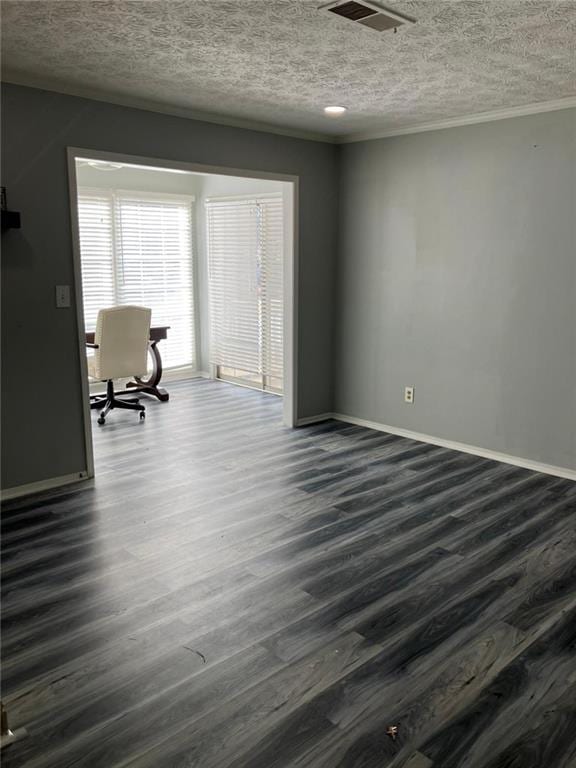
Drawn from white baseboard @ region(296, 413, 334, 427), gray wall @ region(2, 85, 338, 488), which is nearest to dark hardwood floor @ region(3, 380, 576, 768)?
gray wall @ region(2, 85, 338, 488)

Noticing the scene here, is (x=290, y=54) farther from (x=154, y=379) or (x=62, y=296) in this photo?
(x=154, y=379)

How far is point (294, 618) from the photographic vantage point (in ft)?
8.26

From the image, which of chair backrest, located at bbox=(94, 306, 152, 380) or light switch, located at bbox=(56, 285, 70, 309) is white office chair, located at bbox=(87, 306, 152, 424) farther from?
light switch, located at bbox=(56, 285, 70, 309)

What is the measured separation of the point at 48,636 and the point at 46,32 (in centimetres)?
247

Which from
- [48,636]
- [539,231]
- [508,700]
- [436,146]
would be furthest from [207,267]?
[508,700]

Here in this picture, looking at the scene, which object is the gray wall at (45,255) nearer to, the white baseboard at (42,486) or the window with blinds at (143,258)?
the white baseboard at (42,486)

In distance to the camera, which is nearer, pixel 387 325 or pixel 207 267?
pixel 387 325

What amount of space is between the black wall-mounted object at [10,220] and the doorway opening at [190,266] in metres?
2.40

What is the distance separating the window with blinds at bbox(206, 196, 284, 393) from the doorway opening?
0.01 meters

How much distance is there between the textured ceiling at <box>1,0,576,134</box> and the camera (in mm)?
2438

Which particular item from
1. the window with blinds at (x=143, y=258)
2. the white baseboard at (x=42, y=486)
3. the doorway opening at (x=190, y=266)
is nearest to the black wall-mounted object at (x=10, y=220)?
the white baseboard at (x=42, y=486)

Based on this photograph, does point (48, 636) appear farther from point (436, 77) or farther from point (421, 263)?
point (421, 263)

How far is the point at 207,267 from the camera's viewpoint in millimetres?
7074

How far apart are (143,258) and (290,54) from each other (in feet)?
13.3
